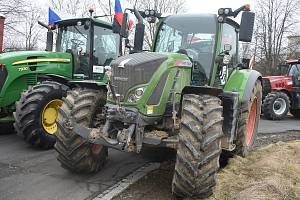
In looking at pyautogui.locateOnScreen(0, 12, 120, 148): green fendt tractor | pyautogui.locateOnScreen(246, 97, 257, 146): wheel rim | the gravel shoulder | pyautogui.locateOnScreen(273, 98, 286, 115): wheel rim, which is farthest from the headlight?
pyautogui.locateOnScreen(273, 98, 286, 115): wheel rim

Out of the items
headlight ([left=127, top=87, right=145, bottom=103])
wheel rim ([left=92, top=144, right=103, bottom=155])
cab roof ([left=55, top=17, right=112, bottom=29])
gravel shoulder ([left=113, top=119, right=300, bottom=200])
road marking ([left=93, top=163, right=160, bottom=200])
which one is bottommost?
road marking ([left=93, top=163, right=160, bottom=200])

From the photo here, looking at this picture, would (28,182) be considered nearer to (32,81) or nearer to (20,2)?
(32,81)

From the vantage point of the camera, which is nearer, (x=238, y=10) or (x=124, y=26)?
(x=238, y=10)

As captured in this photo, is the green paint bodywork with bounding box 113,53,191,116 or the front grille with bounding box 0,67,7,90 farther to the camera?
the front grille with bounding box 0,67,7,90

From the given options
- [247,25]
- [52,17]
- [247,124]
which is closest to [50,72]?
[52,17]

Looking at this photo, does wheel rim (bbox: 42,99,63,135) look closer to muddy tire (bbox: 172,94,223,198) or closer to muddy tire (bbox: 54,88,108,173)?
muddy tire (bbox: 54,88,108,173)

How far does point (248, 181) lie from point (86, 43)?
4920mm

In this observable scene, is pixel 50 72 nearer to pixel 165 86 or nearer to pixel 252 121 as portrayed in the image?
pixel 165 86

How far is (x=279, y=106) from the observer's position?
14.2 m

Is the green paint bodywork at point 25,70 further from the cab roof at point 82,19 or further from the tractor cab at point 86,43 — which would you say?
the tractor cab at point 86,43

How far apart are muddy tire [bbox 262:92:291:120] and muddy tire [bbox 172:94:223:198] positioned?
31.6ft

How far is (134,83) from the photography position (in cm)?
508

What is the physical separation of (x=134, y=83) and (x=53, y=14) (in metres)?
4.88

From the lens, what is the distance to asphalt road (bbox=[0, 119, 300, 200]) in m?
4.97
